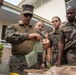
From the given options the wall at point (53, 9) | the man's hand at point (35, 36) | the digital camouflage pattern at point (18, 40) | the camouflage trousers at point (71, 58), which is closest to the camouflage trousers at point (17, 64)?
the digital camouflage pattern at point (18, 40)

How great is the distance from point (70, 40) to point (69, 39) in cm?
3

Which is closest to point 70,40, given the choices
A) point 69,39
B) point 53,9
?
point 69,39

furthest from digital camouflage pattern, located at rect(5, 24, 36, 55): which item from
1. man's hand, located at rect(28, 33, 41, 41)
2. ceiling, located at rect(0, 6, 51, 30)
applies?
ceiling, located at rect(0, 6, 51, 30)

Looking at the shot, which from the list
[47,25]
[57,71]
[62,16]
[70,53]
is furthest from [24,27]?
[62,16]

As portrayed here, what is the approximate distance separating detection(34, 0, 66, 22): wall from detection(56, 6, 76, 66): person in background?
6.14 meters

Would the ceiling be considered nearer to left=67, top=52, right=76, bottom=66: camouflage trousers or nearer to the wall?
the wall

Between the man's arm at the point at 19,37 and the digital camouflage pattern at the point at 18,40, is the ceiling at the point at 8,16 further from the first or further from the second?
the man's arm at the point at 19,37

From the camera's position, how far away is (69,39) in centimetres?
221

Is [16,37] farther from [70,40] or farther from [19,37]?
[70,40]

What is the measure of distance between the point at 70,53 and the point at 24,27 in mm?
742

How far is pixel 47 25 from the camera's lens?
8.14m

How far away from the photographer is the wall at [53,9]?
8.72 metres

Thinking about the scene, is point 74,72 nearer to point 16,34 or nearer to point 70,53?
point 70,53

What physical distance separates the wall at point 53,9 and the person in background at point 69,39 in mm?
6143
